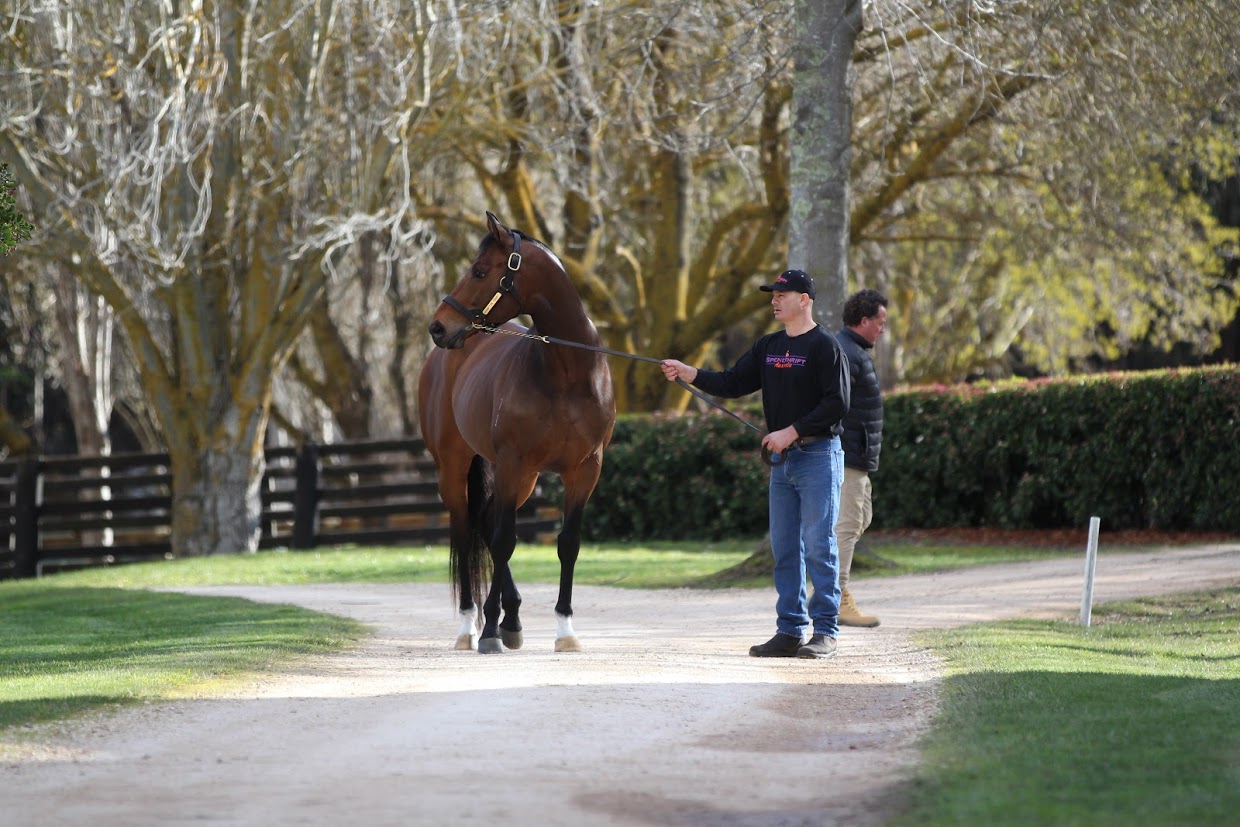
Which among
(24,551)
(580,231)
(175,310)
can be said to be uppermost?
(580,231)

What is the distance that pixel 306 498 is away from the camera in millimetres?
22000

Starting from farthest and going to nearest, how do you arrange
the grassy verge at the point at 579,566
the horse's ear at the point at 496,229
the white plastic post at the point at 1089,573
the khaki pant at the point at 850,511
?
the grassy verge at the point at 579,566, the khaki pant at the point at 850,511, the white plastic post at the point at 1089,573, the horse's ear at the point at 496,229

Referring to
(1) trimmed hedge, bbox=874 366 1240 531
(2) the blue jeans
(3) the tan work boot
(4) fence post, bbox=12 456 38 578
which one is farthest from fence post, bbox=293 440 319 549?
(2) the blue jeans

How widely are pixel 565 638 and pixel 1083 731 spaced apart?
3766 millimetres

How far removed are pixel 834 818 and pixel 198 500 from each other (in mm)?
16923

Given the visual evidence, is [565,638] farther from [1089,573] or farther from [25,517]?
[25,517]

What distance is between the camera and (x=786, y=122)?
21.4 metres

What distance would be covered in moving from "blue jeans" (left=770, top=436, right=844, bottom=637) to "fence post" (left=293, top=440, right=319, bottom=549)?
45.7 feet

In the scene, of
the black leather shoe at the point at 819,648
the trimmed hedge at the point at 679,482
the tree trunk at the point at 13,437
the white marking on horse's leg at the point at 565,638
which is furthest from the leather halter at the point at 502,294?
the tree trunk at the point at 13,437

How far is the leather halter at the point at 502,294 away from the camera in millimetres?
9211

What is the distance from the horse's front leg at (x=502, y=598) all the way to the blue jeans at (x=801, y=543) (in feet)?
5.07

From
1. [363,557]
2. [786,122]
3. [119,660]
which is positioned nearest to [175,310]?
[363,557]

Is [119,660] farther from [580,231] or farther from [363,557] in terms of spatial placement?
[580,231]

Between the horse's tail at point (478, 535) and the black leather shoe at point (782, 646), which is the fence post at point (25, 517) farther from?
the black leather shoe at point (782, 646)
